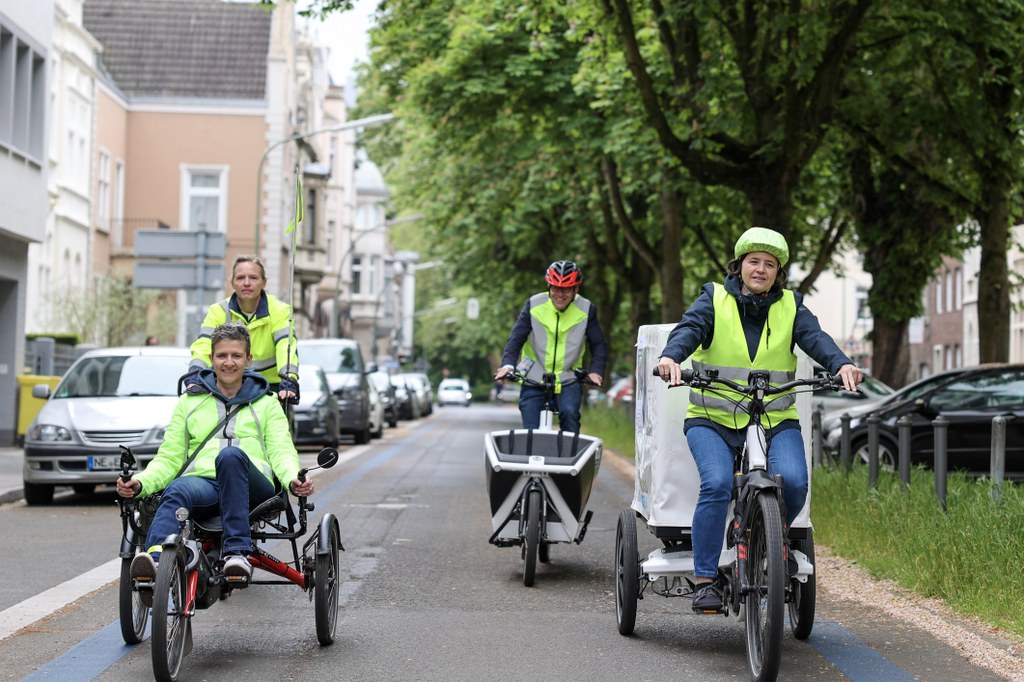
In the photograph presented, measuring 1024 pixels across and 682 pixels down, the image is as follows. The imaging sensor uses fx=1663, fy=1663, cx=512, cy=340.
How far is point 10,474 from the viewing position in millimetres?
18484

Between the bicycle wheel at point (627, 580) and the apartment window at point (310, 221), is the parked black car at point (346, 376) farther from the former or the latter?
the apartment window at point (310, 221)

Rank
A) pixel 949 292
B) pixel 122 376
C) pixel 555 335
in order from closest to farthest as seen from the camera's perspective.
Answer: pixel 555 335
pixel 122 376
pixel 949 292

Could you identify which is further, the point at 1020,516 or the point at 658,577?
the point at 1020,516

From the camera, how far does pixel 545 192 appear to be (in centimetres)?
3416

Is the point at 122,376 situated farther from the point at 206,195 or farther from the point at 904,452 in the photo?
the point at 206,195

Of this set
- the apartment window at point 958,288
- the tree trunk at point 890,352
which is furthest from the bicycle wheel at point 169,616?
the apartment window at point 958,288

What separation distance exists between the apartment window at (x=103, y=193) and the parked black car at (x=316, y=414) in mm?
24620

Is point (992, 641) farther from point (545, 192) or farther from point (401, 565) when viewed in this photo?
point (545, 192)

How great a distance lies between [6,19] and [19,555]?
641 inches

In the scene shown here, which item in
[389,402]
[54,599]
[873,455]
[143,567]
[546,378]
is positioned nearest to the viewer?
[143,567]

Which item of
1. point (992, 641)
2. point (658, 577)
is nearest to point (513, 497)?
point (658, 577)

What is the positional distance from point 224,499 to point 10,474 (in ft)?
40.6

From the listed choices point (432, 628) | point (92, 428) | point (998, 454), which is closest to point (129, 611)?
point (432, 628)

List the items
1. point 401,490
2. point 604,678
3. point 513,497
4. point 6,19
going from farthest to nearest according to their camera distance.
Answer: point 6,19, point 401,490, point 513,497, point 604,678
